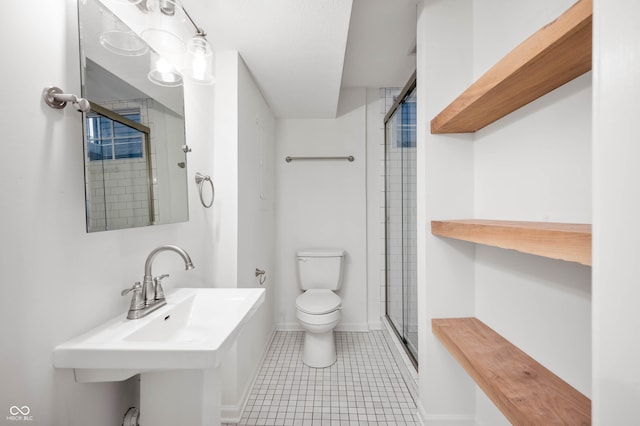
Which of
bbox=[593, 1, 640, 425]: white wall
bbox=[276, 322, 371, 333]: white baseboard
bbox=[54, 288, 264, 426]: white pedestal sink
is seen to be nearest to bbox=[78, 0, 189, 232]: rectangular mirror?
bbox=[54, 288, 264, 426]: white pedestal sink

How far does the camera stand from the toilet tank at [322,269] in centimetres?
250

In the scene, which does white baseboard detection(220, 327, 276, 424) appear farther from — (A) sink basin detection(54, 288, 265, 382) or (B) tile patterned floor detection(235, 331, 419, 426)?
(A) sink basin detection(54, 288, 265, 382)

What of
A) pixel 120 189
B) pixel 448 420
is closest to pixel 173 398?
pixel 120 189

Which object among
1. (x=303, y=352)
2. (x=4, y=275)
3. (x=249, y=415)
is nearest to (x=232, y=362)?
(x=249, y=415)

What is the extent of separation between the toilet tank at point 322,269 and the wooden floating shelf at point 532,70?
5.14ft

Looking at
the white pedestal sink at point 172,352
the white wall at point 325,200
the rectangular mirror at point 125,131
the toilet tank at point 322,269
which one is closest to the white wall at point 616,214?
the white pedestal sink at point 172,352

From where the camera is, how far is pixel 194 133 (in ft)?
4.62

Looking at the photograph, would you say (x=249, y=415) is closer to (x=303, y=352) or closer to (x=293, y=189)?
(x=303, y=352)

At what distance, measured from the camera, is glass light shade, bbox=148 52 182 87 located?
3.56 ft

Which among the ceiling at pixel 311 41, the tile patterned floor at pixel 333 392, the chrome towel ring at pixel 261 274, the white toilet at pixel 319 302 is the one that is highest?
the ceiling at pixel 311 41

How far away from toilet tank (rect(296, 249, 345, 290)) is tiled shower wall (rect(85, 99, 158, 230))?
1.58 meters

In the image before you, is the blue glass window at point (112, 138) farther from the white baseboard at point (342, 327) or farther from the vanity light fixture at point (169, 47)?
the white baseboard at point (342, 327)

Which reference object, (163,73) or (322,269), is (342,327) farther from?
(163,73)

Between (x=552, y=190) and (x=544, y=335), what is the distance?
511 mm
